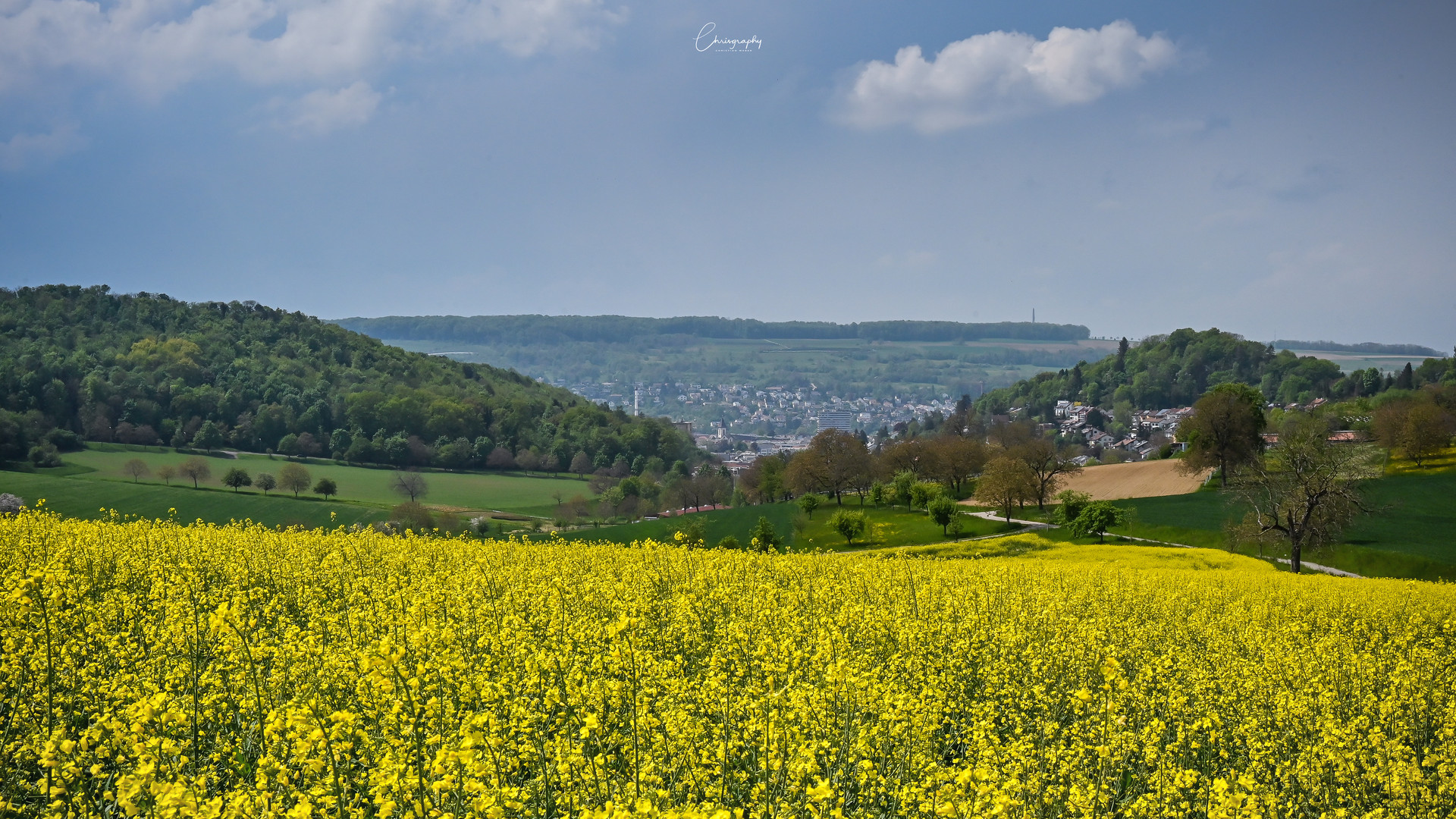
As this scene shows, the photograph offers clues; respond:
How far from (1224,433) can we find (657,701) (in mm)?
80557

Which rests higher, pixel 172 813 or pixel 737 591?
pixel 172 813

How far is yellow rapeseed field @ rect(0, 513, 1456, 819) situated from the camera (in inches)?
231

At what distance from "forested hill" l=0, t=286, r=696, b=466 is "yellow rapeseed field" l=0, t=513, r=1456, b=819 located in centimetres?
9510

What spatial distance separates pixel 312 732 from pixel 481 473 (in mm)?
112439

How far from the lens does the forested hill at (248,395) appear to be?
103438 mm

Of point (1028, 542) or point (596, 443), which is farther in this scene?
point (596, 443)

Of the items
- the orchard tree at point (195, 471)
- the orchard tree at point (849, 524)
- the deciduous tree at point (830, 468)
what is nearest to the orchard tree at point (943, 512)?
the orchard tree at point (849, 524)

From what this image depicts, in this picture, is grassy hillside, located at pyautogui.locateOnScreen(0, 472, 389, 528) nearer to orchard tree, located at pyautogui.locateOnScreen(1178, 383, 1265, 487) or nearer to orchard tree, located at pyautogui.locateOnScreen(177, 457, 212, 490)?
orchard tree, located at pyautogui.locateOnScreen(177, 457, 212, 490)

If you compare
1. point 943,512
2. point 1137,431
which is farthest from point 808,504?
point 1137,431

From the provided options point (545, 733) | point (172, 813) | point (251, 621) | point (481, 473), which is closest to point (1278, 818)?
point (545, 733)

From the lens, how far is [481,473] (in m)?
113

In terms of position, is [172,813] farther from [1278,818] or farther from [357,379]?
[357,379]

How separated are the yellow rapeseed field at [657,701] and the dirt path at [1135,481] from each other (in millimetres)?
69438

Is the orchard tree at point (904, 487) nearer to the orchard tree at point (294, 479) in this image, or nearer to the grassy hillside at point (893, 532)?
the grassy hillside at point (893, 532)
